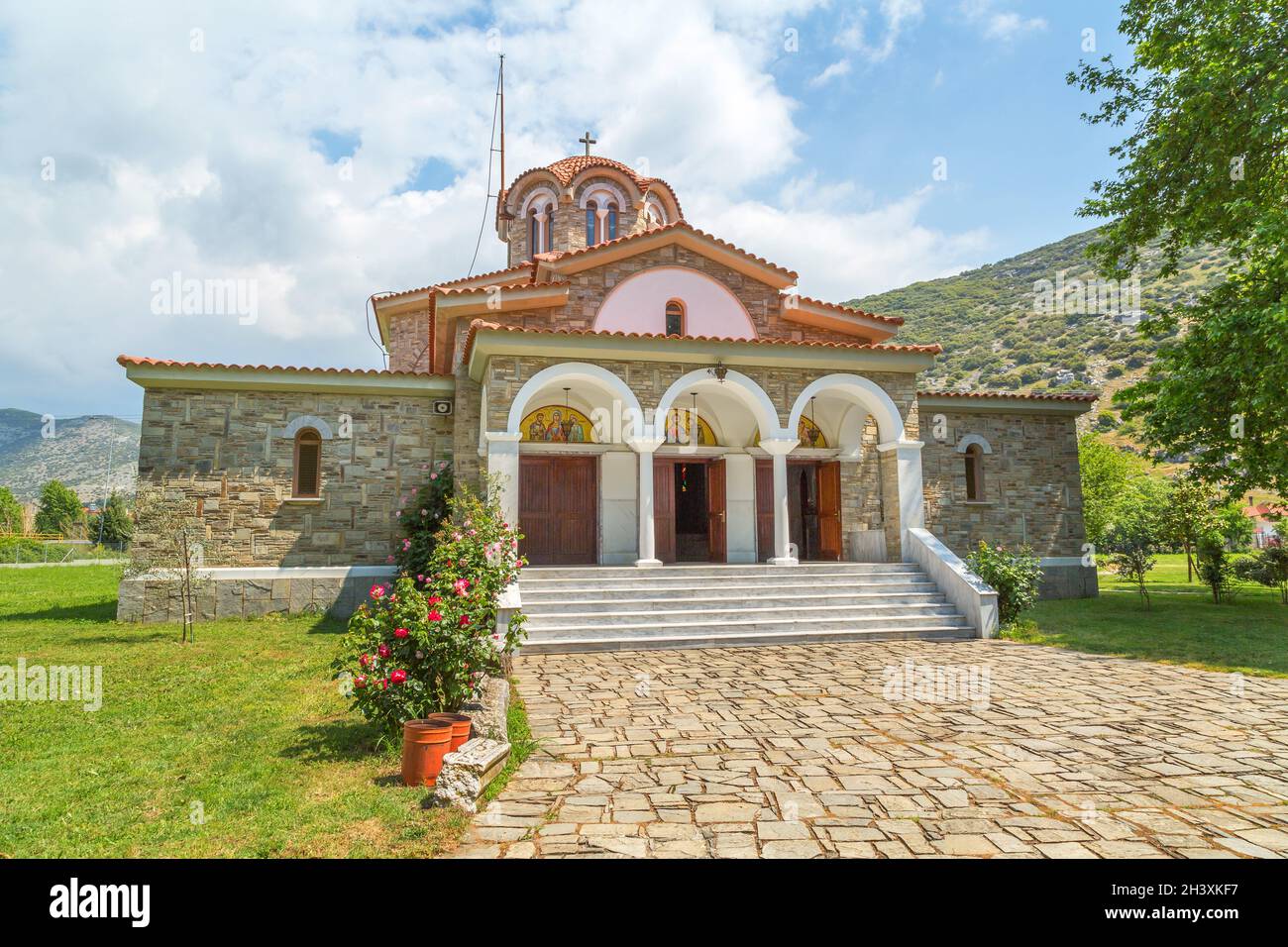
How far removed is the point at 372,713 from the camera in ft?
18.3

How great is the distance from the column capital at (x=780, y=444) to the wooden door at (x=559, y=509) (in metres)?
3.77

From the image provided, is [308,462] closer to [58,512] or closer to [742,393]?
[742,393]

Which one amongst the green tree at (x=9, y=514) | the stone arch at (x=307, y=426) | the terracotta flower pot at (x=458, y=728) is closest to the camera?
the terracotta flower pot at (x=458, y=728)

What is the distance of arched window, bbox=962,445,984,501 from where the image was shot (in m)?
17.3

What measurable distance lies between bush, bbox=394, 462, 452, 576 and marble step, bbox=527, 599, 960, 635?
3.59 m

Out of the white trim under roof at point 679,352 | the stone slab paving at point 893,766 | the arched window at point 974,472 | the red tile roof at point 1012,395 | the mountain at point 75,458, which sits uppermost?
the mountain at point 75,458

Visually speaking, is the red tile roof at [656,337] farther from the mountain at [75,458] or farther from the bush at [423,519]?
the mountain at [75,458]

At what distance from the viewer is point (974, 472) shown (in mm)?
17391

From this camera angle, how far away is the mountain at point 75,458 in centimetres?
9800

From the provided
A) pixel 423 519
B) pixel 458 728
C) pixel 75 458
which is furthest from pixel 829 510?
pixel 75 458

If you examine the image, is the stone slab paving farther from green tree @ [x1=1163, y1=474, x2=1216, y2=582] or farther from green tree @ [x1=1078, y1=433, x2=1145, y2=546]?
green tree @ [x1=1078, y1=433, x2=1145, y2=546]

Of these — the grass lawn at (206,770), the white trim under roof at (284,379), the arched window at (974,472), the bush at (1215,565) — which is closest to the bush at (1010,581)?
the arched window at (974,472)

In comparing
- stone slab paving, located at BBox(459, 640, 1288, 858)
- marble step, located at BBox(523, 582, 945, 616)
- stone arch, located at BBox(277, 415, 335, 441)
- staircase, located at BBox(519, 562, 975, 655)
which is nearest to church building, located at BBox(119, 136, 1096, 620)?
stone arch, located at BBox(277, 415, 335, 441)
